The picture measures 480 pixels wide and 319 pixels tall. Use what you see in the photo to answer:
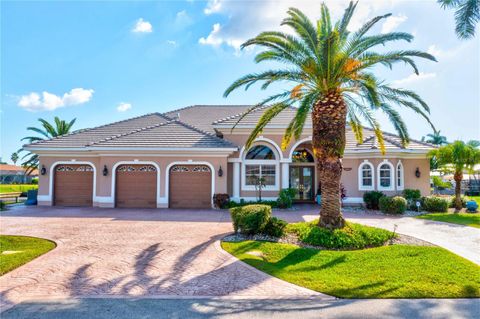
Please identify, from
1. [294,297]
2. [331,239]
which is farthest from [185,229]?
[294,297]

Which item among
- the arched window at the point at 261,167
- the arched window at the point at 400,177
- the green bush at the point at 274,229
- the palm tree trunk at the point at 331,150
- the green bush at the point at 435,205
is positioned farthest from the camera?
the arched window at the point at 261,167

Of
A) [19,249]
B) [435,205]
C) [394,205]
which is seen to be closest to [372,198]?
[394,205]

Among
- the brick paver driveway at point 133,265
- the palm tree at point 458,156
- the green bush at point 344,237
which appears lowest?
the brick paver driveway at point 133,265

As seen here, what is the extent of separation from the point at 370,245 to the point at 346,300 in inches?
160

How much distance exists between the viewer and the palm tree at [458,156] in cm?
1617

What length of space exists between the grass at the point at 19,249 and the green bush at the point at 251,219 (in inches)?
225

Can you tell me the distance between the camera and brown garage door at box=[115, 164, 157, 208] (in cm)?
1683

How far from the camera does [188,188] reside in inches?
662

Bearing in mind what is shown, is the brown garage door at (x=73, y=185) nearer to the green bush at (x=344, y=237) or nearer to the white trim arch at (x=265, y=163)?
the white trim arch at (x=265, y=163)

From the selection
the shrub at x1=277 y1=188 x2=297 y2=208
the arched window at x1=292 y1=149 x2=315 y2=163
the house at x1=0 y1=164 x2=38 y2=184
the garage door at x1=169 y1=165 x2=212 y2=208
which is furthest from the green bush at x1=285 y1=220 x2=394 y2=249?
the house at x1=0 y1=164 x2=38 y2=184

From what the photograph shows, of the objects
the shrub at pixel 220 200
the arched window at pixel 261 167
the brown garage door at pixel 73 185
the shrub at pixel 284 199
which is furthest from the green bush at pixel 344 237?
the brown garage door at pixel 73 185

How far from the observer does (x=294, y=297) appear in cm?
518

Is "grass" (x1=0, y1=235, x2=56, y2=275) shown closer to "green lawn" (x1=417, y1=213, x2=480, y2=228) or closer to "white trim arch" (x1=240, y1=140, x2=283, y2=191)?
"white trim arch" (x1=240, y1=140, x2=283, y2=191)

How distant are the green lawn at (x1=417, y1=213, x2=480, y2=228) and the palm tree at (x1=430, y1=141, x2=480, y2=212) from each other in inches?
96.5
